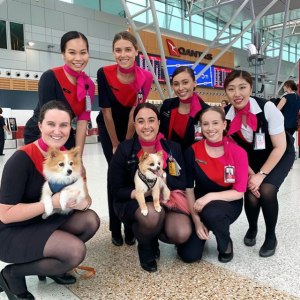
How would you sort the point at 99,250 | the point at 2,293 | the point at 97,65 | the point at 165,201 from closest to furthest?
the point at 2,293
the point at 165,201
the point at 99,250
the point at 97,65

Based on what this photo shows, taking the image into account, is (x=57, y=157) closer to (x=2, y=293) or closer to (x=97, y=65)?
(x=2, y=293)

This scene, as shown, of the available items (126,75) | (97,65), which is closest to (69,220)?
(126,75)

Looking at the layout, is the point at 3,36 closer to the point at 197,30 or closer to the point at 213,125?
the point at 197,30

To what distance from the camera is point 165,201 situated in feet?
7.49

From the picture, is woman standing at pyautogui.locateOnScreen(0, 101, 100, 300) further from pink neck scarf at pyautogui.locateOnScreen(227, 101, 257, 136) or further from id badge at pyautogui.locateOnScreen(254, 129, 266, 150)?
id badge at pyautogui.locateOnScreen(254, 129, 266, 150)

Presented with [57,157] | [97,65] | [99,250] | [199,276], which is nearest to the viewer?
[57,157]

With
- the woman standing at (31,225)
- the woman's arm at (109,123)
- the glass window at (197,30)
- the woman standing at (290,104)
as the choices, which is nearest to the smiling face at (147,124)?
the woman's arm at (109,123)

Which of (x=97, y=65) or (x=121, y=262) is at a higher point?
(x=97, y=65)

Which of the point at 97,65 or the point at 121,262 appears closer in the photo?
the point at 121,262

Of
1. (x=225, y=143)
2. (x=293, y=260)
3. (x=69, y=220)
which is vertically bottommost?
(x=293, y=260)

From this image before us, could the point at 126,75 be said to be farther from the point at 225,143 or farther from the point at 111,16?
the point at 111,16

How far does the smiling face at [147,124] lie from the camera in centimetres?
231

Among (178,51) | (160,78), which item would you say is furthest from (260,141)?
(178,51)

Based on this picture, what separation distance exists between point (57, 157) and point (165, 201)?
3.14 feet
